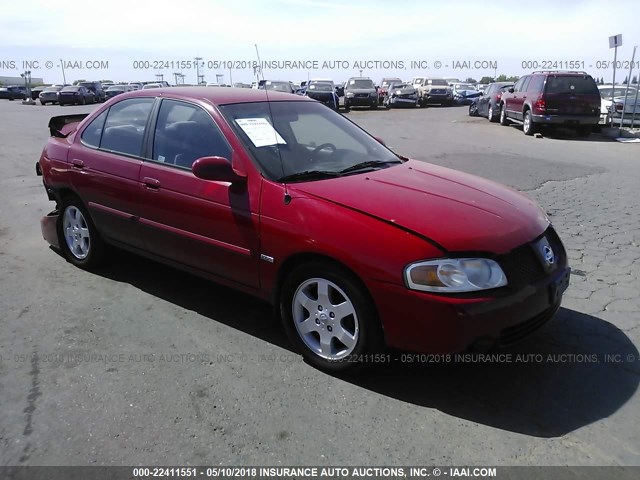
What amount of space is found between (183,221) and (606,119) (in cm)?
1730

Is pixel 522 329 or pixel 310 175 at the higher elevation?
pixel 310 175

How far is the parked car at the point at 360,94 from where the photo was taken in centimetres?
2895

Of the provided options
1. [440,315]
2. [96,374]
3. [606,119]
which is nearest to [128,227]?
[96,374]

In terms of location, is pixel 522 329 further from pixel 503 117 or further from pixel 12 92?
pixel 12 92

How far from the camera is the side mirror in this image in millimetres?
3467

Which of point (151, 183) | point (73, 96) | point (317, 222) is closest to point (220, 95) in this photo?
point (151, 183)

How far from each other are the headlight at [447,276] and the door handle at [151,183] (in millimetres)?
2117

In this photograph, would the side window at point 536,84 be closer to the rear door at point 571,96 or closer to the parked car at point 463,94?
the rear door at point 571,96

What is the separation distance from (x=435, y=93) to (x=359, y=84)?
5859 millimetres

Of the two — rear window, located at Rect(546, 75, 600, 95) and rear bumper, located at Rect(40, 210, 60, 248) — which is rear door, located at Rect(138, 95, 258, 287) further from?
rear window, located at Rect(546, 75, 600, 95)

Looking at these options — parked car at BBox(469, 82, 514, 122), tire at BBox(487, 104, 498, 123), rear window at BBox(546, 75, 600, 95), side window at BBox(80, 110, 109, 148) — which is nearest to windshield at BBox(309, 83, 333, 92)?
parked car at BBox(469, 82, 514, 122)

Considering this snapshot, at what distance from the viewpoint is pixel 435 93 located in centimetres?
3278

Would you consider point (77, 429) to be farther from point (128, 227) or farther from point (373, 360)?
point (128, 227)

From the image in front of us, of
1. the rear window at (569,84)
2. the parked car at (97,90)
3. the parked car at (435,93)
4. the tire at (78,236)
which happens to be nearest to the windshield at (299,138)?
the tire at (78,236)
